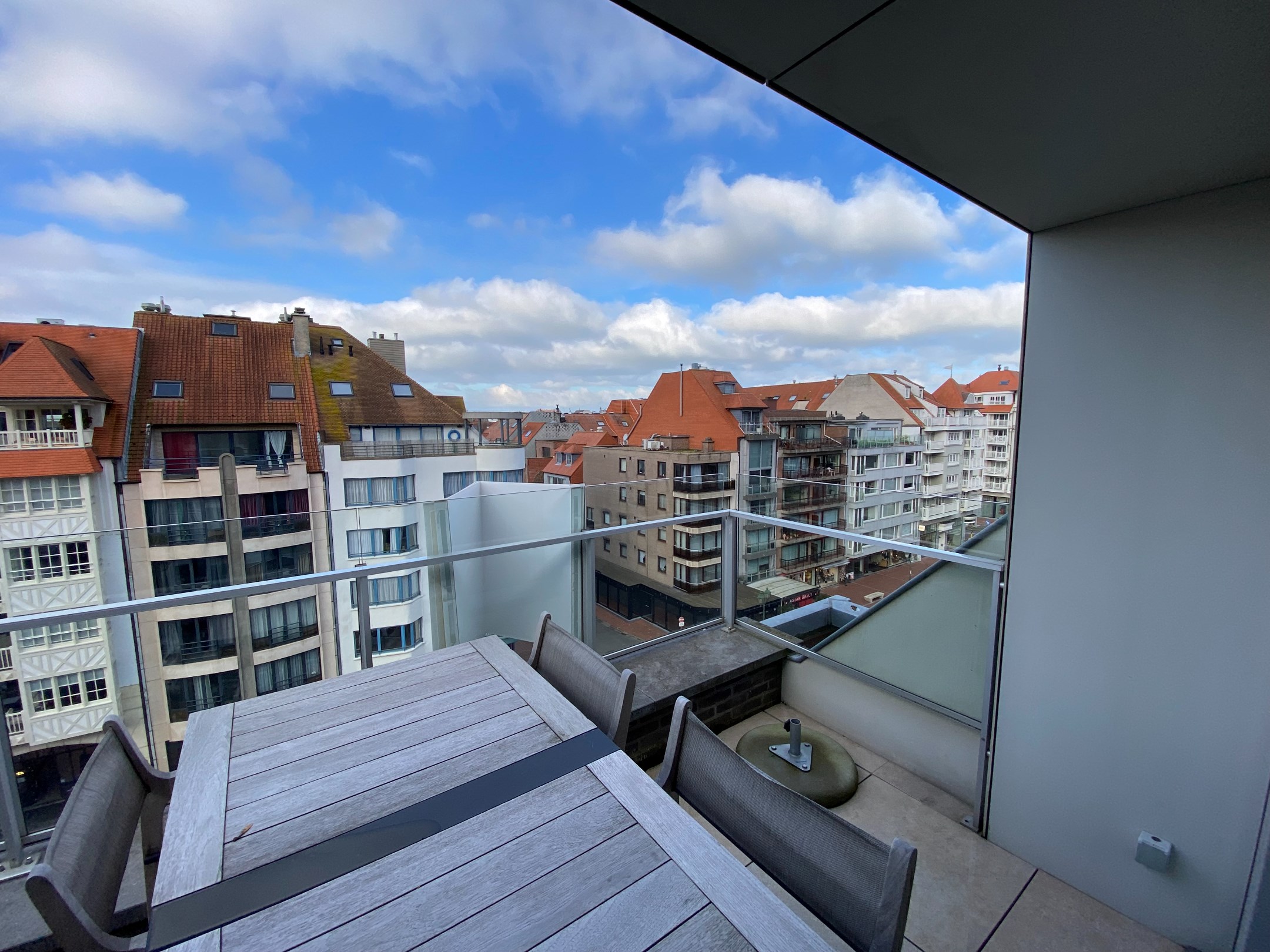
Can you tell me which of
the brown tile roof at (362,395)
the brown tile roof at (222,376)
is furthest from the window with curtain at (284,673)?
the brown tile roof at (362,395)

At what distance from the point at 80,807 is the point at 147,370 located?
13027 millimetres

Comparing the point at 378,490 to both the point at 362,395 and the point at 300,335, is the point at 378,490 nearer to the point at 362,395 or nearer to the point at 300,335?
the point at 362,395

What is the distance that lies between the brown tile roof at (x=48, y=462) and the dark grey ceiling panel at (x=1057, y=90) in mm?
6836

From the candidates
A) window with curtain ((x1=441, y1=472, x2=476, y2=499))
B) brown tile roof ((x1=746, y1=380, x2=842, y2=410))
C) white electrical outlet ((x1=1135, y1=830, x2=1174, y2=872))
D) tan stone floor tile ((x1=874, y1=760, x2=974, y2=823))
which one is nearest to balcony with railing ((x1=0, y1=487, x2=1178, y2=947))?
tan stone floor tile ((x1=874, y1=760, x2=974, y2=823))

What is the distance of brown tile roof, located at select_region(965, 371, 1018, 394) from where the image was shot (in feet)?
6.37

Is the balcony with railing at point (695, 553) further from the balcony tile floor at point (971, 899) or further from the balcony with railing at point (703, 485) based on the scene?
the balcony tile floor at point (971, 899)

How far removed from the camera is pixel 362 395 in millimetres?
13820

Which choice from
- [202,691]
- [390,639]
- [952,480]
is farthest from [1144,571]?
[202,691]

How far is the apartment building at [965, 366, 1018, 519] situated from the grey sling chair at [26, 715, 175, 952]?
8.74 feet

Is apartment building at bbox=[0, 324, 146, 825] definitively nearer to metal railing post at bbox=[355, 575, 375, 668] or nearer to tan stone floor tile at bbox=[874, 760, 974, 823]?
metal railing post at bbox=[355, 575, 375, 668]

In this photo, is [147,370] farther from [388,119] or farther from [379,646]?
[379,646]

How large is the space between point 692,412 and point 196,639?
14.0m

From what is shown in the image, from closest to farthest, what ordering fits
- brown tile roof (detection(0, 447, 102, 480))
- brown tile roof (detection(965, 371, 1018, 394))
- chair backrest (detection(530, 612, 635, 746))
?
chair backrest (detection(530, 612, 635, 746)), brown tile roof (detection(965, 371, 1018, 394)), brown tile roof (detection(0, 447, 102, 480))

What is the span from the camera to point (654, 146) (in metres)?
13.3
